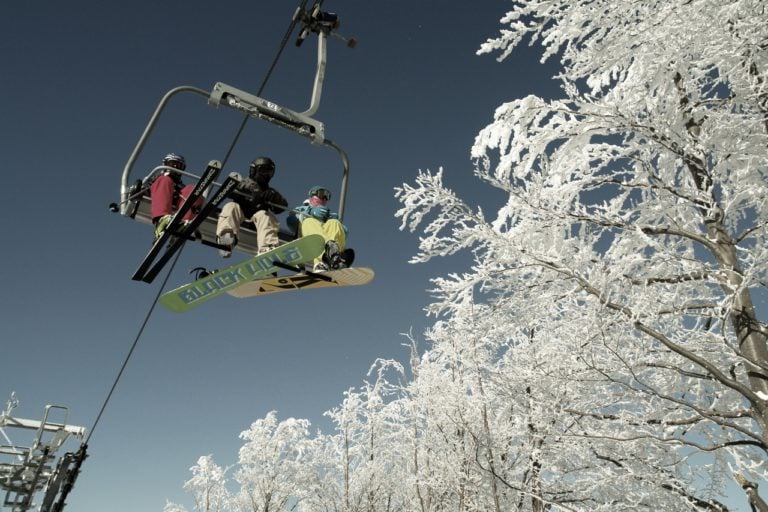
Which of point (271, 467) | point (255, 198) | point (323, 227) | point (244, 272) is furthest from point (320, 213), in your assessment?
point (271, 467)

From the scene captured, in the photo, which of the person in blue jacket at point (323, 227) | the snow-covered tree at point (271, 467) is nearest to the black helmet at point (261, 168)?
the person in blue jacket at point (323, 227)

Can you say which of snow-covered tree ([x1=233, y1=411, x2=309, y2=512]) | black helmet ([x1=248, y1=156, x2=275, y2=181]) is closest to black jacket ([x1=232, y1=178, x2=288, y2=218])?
black helmet ([x1=248, y1=156, x2=275, y2=181])

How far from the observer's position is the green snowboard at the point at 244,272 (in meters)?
5.23

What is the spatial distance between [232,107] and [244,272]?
1.63 m

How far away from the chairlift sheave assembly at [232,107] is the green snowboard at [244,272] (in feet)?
1.15

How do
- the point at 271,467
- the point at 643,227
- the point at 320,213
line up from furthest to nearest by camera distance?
the point at 271,467 < the point at 320,213 < the point at 643,227

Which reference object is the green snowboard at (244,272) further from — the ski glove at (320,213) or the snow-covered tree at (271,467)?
the snow-covered tree at (271,467)

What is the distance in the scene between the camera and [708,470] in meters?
4.79

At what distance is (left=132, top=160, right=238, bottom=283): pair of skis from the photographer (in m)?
4.77

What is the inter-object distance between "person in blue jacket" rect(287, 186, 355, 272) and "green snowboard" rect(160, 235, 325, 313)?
0.26 meters

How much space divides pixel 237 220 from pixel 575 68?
3667 mm

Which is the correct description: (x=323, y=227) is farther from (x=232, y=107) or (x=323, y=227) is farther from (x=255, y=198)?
(x=232, y=107)

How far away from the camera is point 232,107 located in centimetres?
471

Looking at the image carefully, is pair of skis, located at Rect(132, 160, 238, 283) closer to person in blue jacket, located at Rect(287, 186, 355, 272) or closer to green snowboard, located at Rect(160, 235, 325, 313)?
green snowboard, located at Rect(160, 235, 325, 313)
